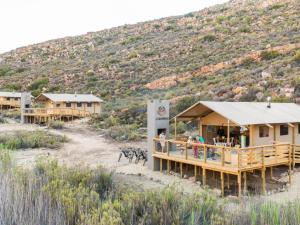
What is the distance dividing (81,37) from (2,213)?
277 feet

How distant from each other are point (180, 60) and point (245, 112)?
38.5 metres

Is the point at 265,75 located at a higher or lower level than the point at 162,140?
higher

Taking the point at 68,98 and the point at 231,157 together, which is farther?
the point at 68,98

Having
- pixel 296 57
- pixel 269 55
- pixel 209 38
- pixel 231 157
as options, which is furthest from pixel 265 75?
pixel 231 157

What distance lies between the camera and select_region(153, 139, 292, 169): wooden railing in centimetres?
1355

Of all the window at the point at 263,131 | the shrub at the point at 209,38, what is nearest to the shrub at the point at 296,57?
the shrub at the point at 209,38

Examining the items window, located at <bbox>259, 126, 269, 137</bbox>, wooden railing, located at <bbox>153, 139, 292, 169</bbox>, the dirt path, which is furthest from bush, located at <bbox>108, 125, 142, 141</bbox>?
window, located at <bbox>259, 126, 269, 137</bbox>

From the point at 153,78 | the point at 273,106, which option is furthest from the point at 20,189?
the point at 153,78

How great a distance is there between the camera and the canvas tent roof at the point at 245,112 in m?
15.2

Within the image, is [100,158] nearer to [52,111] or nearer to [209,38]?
[52,111]

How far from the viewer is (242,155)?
44.4ft

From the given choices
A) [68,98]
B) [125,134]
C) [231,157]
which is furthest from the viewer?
[68,98]

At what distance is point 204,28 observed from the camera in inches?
2552

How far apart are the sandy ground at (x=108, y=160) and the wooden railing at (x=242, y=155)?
967 mm
